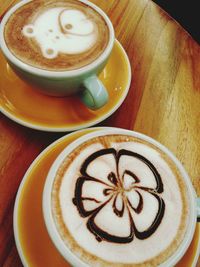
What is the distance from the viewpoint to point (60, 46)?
30.8 inches

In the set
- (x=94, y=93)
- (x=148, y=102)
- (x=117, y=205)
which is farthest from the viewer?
(x=148, y=102)

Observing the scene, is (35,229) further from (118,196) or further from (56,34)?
(56,34)

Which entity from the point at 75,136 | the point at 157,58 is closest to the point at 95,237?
the point at 75,136

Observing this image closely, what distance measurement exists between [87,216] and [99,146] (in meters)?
0.15

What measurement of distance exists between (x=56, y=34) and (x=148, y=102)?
313 millimetres

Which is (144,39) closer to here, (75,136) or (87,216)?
(75,136)

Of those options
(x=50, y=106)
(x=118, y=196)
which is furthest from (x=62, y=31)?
(x=118, y=196)

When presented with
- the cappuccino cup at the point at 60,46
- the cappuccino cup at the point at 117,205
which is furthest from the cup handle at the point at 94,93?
the cappuccino cup at the point at 117,205

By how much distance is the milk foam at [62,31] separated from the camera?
30.6 inches

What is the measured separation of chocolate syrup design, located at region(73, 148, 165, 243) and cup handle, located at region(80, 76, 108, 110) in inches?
5.7

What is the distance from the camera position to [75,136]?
0.75 metres

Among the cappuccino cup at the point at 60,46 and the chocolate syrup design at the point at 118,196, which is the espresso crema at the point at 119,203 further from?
the cappuccino cup at the point at 60,46

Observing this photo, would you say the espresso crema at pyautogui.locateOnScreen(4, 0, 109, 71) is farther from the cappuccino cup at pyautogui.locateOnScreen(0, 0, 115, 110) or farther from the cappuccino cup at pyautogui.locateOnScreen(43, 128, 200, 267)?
the cappuccino cup at pyautogui.locateOnScreen(43, 128, 200, 267)

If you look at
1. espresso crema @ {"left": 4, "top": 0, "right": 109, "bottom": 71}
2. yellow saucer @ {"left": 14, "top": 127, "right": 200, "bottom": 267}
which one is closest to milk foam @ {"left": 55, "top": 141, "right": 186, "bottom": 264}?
yellow saucer @ {"left": 14, "top": 127, "right": 200, "bottom": 267}
